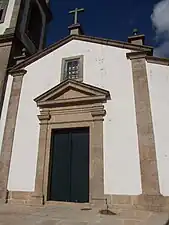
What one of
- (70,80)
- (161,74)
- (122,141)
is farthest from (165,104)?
(70,80)

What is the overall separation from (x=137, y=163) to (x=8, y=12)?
10322mm

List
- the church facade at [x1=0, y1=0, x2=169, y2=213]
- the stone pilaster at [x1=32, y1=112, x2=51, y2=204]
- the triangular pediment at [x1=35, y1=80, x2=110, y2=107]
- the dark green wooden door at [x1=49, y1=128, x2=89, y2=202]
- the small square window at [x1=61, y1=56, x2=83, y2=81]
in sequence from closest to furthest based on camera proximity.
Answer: the church facade at [x1=0, y1=0, x2=169, y2=213]
the stone pilaster at [x1=32, y1=112, x2=51, y2=204]
the dark green wooden door at [x1=49, y1=128, x2=89, y2=202]
the triangular pediment at [x1=35, y1=80, x2=110, y2=107]
the small square window at [x1=61, y1=56, x2=83, y2=81]

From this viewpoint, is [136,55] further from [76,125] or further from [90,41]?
[76,125]

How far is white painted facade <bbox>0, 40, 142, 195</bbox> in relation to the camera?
6660 millimetres

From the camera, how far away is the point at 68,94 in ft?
27.4

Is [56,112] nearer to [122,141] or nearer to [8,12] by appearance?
[122,141]

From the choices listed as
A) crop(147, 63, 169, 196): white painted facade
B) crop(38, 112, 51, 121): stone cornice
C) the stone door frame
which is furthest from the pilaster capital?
crop(38, 112, 51, 121): stone cornice

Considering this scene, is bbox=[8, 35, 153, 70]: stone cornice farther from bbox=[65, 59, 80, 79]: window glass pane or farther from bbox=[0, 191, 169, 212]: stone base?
bbox=[0, 191, 169, 212]: stone base

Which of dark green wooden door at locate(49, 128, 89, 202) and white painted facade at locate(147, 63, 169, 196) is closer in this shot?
white painted facade at locate(147, 63, 169, 196)

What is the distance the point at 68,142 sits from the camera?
7.93 meters

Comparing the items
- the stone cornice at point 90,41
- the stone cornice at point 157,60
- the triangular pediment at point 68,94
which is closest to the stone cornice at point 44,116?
the triangular pediment at point 68,94

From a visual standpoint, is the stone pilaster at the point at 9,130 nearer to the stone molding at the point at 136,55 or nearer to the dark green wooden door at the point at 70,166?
the dark green wooden door at the point at 70,166

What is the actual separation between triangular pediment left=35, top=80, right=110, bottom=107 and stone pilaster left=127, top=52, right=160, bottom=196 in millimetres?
1408

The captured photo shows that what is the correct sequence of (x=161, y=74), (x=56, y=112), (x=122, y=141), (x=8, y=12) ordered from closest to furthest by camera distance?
(x=122, y=141) < (x=161, y=74) < (x=56, y=112) < (x=8, y=12)
